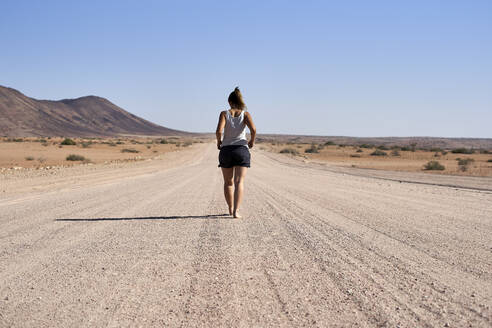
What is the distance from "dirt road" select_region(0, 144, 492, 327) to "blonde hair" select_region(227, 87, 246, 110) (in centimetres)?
172

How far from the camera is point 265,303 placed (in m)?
2.79

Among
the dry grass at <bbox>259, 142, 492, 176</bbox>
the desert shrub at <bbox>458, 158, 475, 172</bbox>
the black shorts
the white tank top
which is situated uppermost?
the white tank top

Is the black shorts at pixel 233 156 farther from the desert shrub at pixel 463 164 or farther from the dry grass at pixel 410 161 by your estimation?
the desert shrub at pixel 463 164

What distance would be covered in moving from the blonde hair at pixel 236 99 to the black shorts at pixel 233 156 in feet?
2.07

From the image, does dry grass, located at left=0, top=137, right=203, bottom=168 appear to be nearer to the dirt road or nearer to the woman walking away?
the woman walking away

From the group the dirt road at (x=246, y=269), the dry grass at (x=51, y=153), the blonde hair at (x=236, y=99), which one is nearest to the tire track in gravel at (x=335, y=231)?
the dirt road at (x=246, y=269)

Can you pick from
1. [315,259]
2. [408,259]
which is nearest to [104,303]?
[315,259]

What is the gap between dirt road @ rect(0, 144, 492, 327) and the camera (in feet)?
8.59

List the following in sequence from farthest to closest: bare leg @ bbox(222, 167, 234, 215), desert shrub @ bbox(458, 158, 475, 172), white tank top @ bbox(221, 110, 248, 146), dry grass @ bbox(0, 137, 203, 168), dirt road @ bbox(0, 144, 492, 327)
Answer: dry grass @ bbox(0, 137, 203, 168) → desert shrub @ bbox(458, 158, 475, 172) → bare leg @ bbox(222, 167, 234, 215) → white tank top @ bbox(221, 110, 248, 146) → dirt road @ bbox(0, 144, 492, 327)

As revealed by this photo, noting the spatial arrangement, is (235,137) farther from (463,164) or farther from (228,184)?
(463,164)

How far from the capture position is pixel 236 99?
6078 mm

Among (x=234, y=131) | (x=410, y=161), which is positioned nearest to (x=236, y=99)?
(x=234, y=131)

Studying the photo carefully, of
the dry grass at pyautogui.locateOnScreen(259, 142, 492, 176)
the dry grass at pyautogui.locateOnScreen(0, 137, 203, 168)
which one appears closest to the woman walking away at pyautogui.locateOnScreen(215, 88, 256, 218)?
the dry grass at pyautogui.locateOnScreen(259, 142, 492, 176)

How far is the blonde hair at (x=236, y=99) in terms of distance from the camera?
607 cm
